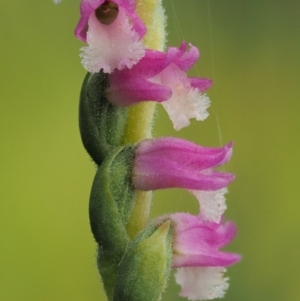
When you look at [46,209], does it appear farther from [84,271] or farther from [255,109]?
[255,109]

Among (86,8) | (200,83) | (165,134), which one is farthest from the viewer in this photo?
(165,134)

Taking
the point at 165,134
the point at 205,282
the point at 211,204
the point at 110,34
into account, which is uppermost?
the point at 165,134

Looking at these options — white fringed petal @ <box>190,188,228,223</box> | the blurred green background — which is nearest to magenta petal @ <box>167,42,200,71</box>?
white fringed petal @ <box>190,188,228,223</box>

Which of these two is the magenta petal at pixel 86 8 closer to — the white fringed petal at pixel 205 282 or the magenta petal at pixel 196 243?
the magenta petal at pixel 196 243

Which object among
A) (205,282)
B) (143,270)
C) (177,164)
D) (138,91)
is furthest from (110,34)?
(205,282)

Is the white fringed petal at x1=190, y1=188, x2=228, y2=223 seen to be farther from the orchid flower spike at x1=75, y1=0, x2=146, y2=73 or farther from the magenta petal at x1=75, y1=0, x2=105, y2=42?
the magenta petal at x1=75, y1=0, x2=105, y2=42

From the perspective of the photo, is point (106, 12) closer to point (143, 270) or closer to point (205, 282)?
point (143, 270)

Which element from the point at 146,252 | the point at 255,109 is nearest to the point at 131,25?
the point at 146,252

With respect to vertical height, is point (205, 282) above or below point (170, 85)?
below
